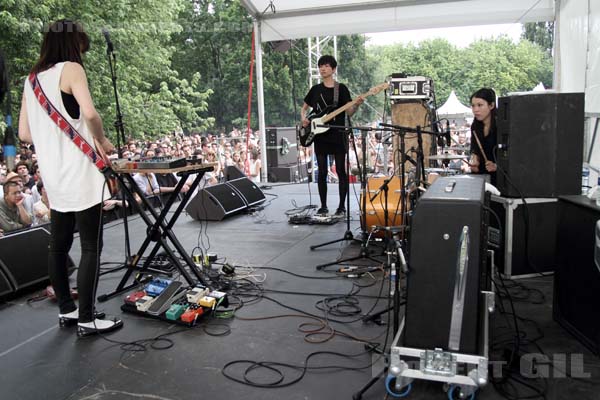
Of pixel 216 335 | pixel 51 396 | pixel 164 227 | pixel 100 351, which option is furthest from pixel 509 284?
pixel 51 396

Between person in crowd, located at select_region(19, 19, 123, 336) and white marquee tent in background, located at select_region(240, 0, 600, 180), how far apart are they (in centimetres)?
539

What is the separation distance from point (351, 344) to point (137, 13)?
14.0 meters

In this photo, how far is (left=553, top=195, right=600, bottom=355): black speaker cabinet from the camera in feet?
7.58

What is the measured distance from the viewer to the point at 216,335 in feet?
8.72

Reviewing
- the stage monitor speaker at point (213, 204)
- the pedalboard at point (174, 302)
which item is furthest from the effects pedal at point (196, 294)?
the stage monitor speaker at point (213, 204)

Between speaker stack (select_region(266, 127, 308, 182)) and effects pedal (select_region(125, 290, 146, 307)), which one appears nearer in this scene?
effects pedal (select_region(125, 290, 146, 307))

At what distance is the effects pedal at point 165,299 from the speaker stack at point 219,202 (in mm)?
2825

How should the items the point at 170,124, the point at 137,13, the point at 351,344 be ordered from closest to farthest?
the point at 351,344 → the point at 137,13 → the point at 170,124

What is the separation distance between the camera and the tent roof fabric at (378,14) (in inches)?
296

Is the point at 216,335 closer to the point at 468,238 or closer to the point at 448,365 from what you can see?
the point at 448,365

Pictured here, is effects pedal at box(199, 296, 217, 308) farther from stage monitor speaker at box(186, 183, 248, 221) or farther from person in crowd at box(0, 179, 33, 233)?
stage monitor speaker at box(186, 183, 248, 221)

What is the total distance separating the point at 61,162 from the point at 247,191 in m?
4.11

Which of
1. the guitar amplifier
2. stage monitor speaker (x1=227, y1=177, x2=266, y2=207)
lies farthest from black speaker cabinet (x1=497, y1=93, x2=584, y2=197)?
stage monitor speaker (x1=227, y1=177, x2=266, y2=207)

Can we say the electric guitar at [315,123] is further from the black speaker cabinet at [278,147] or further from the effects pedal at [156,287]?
the black speaker cabinet at [278,147]
